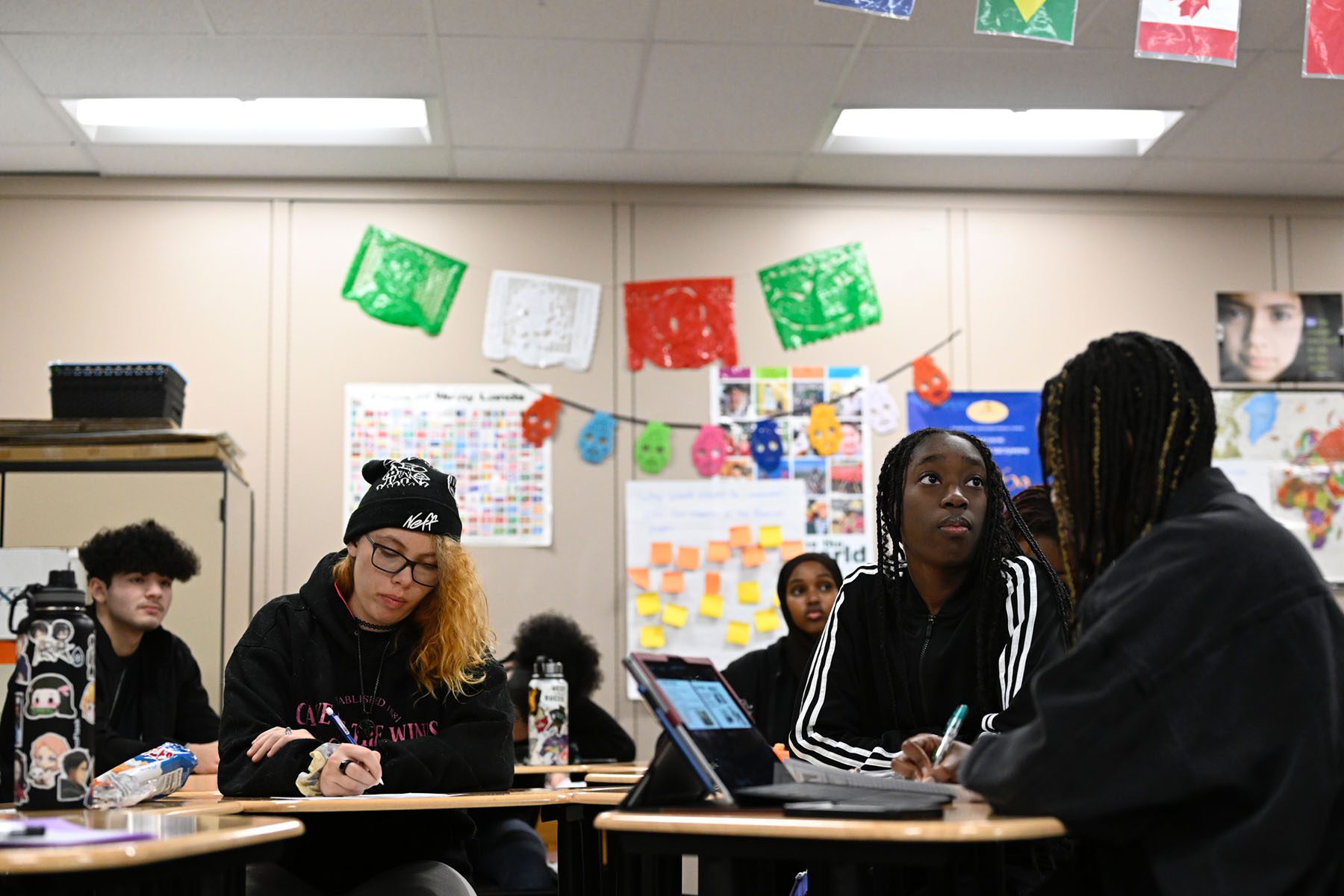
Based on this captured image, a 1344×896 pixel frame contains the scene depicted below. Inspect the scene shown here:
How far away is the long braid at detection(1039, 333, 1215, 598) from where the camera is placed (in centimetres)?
175

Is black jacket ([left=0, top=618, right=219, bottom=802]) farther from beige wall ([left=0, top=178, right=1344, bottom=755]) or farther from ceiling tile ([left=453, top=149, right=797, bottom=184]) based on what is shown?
ceiling tile ([left=453, top=149, right=797, bottom=184])

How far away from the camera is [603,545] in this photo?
526cm

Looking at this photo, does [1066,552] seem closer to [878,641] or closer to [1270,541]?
[1270,541]

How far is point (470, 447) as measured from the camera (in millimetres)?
5219

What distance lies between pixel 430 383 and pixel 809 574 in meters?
1.69

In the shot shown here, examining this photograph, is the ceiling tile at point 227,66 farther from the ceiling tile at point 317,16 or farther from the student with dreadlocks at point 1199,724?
the student with dreadlocks at point 1199,724

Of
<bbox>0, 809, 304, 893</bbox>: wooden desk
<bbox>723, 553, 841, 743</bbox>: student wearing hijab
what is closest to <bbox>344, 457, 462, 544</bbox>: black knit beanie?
<bbox>0, 809, 304, 893</bbox>: wooden desk

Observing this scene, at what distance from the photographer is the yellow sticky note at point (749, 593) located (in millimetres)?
5254

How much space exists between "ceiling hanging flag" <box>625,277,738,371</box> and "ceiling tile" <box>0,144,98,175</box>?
6.74 feet

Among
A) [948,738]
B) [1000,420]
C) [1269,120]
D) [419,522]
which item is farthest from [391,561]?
[1269,120]

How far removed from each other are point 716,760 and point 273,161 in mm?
3871

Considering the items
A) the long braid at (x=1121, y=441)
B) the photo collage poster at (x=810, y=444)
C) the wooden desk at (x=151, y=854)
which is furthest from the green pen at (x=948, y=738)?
the photo collage poster at (x=810, y=444)

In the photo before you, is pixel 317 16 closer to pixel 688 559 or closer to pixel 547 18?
pixel 547 18

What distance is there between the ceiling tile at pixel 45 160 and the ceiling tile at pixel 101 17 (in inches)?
36.7
